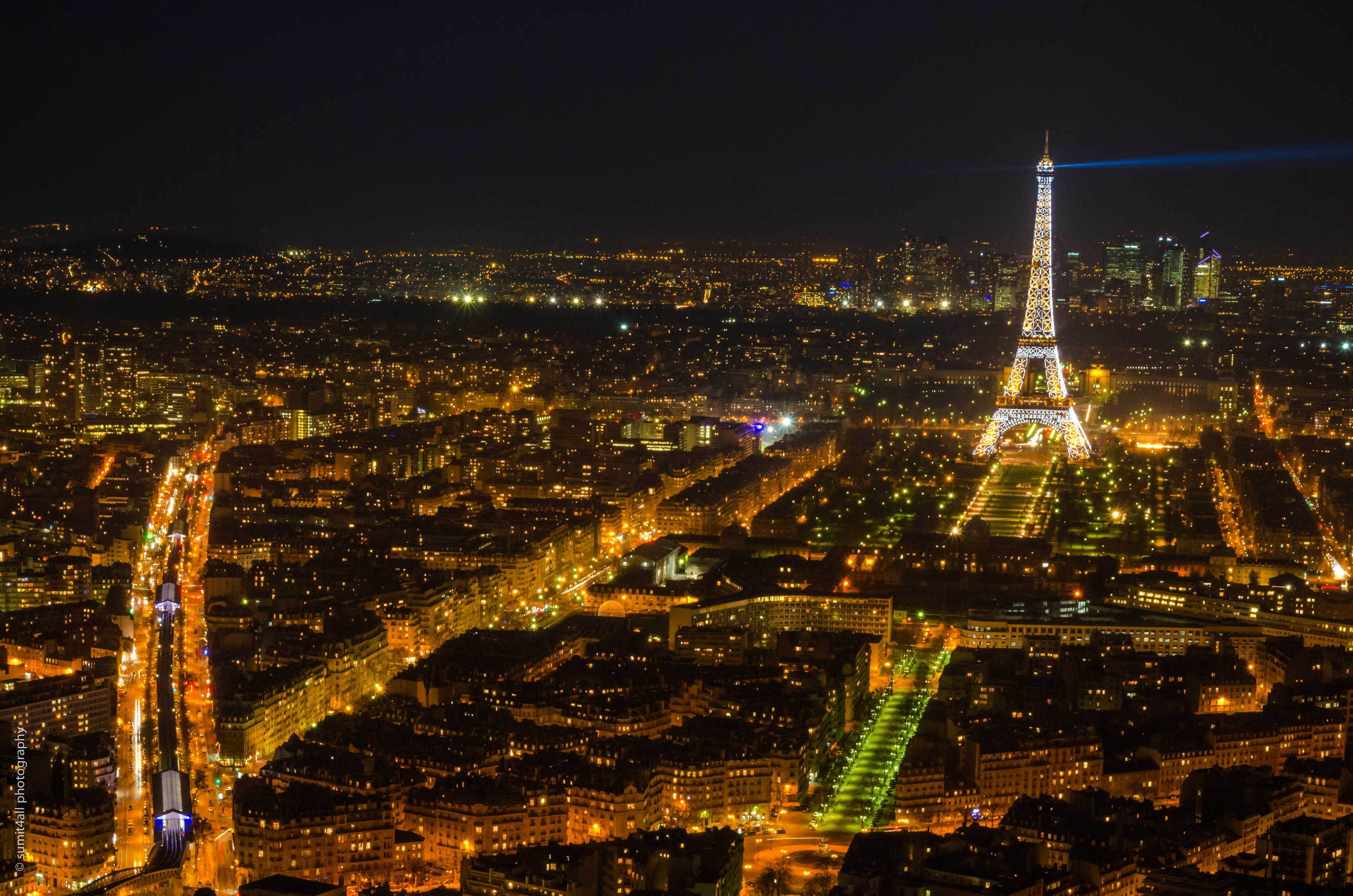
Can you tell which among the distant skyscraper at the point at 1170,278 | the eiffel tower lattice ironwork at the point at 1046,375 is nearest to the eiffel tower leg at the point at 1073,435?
the eiffel tower lattice ironwork at the point at 1046,375

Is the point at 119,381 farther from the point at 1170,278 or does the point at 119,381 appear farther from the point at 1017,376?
the point at 1170,278

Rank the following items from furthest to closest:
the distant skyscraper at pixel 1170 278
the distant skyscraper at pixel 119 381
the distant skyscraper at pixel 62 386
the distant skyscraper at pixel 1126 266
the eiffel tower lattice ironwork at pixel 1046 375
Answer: the distant skyscraper at pixel 1126 266, the distant skyscraper at pixel 1170 278, the distant skyscraper at pixel 119 381, the distant skyscraper at pixel 62 386, the eiffel tower lattice ironwork at pixel 1046 375

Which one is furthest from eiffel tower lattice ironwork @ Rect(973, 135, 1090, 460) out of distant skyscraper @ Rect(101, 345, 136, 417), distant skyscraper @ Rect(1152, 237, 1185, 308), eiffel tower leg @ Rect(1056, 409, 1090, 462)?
distant skyscraper @ Rect(1152, 237, 1185, 308)

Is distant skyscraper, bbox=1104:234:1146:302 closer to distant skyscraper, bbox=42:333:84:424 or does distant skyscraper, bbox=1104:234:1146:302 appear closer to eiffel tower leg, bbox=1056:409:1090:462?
eiffel tower leg, bbox=1056:409:1090:462

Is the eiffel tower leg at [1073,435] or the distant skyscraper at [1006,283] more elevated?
the distant skyscraper at [1006,283]

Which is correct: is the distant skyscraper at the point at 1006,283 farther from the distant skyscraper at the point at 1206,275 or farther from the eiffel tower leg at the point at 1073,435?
the eiffel tower leg at the point at 1073,435

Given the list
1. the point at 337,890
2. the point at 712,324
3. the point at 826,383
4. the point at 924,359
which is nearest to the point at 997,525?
the point at 337,890

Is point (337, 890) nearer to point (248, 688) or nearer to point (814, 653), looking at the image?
point (248, 688)
